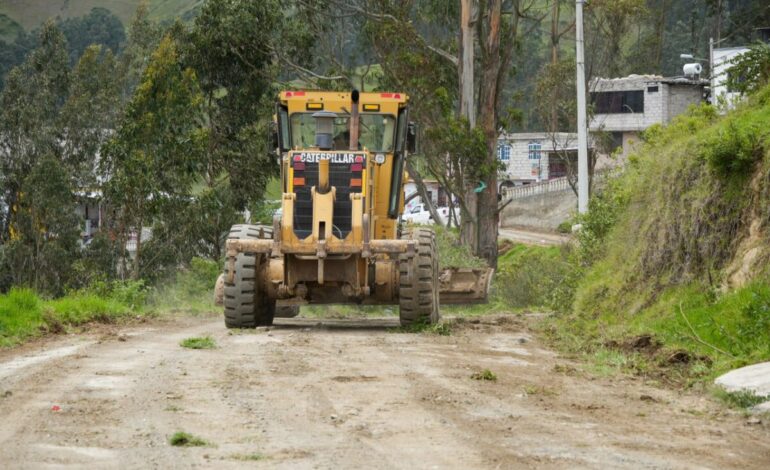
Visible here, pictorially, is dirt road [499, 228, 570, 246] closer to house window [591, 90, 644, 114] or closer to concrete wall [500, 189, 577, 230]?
concrete wall [500, 189, 577, 230]

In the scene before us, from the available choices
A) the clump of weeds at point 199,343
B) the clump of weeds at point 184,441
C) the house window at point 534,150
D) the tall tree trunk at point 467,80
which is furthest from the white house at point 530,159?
the clump of weeds at point 184,441

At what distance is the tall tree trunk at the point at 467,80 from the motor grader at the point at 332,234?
18.5 m

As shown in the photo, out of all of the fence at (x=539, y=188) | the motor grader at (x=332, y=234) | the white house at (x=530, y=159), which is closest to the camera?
the motor grader at (x=332, y=234)

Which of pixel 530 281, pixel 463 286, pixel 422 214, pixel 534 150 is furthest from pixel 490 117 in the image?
pixel 534 150

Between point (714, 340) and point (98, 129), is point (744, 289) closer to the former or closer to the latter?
point (714, 340)

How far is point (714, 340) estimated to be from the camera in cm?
1441

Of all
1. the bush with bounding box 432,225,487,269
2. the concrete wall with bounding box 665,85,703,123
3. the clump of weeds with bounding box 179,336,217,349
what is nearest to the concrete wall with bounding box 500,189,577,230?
the concrete wall with bounding box 665,85,703,123

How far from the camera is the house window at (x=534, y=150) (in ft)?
288

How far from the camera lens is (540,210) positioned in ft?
253

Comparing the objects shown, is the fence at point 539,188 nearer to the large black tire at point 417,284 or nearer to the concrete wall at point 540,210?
the concrete wall at point 540,210

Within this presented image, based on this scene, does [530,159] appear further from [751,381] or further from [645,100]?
[751,381]

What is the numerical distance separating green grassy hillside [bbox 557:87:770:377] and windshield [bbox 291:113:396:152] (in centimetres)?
405

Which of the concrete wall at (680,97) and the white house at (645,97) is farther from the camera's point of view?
the concrete wall at (680,97)

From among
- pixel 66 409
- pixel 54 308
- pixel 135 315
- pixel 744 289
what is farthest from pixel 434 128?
pixel 66 409
